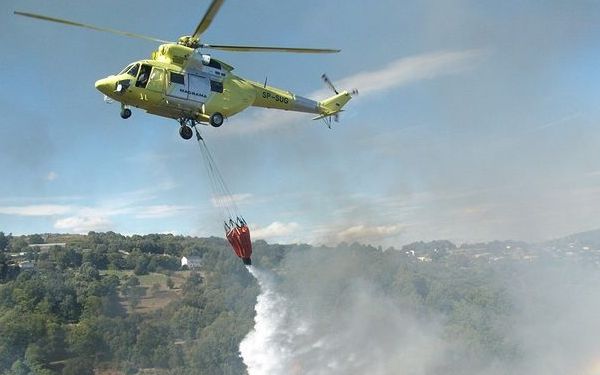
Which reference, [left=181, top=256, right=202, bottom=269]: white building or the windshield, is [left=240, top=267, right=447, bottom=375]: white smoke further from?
the windshield

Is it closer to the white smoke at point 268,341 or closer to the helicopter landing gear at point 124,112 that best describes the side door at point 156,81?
the helicopter landing gear at point 124,112

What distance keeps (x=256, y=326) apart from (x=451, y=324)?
29425 millimetres

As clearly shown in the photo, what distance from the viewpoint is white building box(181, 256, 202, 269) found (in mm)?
106125

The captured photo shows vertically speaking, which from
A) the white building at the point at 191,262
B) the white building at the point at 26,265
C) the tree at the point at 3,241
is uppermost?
the tree at the point at 3,241

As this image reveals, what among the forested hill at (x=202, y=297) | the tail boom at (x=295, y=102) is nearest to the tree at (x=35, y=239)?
the forested hill at (x=202, y=297)

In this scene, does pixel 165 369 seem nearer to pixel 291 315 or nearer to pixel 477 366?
pixel 291 315

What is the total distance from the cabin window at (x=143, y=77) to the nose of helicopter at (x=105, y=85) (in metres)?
0.65

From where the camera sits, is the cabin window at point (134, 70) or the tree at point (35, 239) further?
the tree at point (35, 239)

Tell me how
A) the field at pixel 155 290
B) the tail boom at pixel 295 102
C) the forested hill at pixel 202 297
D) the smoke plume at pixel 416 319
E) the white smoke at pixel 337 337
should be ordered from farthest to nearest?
the field at pixel 155 290
the smoke plume at pixel 416 319
the forested hill at pixel 202 297
the white smoke at pixel 337 337
the tail boom at pixel 295 102

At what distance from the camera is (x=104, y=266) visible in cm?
10594

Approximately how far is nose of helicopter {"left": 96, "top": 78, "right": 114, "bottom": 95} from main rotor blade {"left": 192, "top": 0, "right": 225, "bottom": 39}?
2.57 m

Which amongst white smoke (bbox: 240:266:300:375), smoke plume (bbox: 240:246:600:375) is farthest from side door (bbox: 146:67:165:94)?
smoke plume (bbox: 240:246:600:375)

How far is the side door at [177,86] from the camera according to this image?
51.2 ft

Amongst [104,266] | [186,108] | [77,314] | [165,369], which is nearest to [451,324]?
[165,369]
